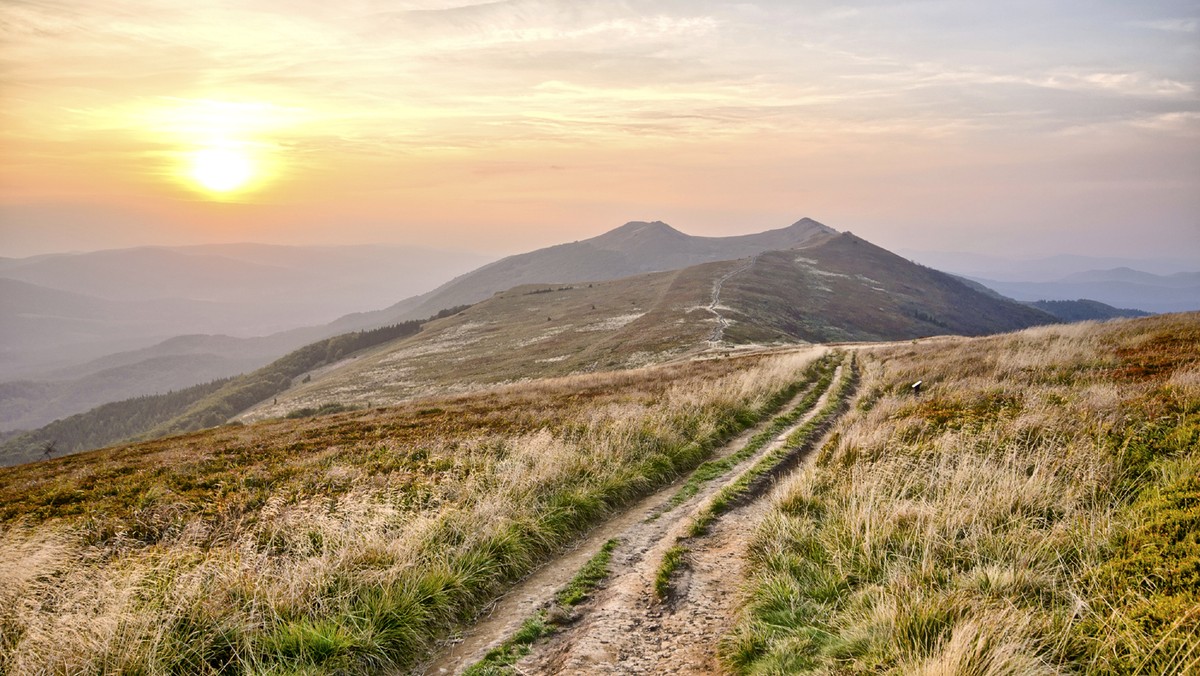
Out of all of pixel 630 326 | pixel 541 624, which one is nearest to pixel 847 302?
pixel 630 326

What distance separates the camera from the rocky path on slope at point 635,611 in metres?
6.89

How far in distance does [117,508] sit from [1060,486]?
2133 centimetres

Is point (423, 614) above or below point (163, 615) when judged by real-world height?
below

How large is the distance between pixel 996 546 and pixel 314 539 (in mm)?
10409

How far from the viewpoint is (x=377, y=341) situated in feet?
522

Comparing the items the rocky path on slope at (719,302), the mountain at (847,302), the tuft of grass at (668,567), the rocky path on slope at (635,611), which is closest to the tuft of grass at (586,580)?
the rocky path on slope at (635,611)

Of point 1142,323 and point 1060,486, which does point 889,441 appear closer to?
point 1060,486

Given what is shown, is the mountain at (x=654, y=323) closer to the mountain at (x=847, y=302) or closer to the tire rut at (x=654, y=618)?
the mountain at (x=847, y=302)

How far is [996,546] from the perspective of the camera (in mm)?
7047

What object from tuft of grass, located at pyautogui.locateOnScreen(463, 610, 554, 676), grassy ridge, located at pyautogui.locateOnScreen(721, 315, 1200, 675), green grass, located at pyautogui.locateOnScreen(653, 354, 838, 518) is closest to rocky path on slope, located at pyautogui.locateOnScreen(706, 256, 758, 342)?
green grass, located at pyautogui.locateOnScreen(653, 354, 838, 518)

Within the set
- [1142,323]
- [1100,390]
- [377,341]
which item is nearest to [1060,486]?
[1100,390]

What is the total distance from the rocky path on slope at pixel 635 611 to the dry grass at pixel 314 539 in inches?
22.4

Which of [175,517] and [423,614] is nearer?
[423,614]

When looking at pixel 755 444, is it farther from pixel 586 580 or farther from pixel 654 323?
pixel 654 323
